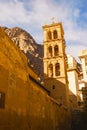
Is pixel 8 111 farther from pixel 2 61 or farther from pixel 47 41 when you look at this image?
pixel 47 41

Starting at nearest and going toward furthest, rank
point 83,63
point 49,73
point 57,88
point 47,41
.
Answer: point 57,88 < point 49,73 < point 47,41 < point 83,63

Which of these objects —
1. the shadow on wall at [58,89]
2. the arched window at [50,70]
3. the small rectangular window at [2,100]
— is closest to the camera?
the small rectangular window at [2,100]

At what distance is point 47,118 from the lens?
43.5 ft

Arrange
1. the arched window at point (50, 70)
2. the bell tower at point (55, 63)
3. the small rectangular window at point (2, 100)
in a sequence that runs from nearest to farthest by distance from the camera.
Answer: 1. the small rectangular window at point (2, 100)
2. the bell tower at point (55, 63)
3. the arched window at point (50, 70)

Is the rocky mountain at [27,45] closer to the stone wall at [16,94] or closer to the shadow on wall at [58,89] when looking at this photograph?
the shadow on wall at [58,89]

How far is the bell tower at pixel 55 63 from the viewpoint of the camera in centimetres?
2316

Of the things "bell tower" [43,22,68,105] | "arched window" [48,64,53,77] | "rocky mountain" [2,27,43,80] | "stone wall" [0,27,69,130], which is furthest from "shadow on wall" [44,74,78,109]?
"rocky mountain" [2,27,43,80]

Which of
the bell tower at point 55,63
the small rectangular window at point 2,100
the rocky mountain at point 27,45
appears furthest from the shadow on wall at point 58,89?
the rocky mountain at point 27,45

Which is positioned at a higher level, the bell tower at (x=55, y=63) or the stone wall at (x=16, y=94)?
the bell tower at (x=55, y=63)

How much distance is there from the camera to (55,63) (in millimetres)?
25266

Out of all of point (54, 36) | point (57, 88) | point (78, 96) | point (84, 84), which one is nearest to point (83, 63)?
point (84, 84)

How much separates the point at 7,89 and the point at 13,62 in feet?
4.88

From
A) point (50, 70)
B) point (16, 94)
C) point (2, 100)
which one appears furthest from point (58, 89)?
point (2, 100)

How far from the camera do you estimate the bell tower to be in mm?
23156
